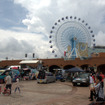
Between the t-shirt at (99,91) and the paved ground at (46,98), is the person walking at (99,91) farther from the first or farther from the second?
the paved ground at (46,98)

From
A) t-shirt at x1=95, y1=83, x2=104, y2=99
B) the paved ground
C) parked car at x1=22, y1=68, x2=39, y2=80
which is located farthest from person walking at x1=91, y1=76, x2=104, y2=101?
parked car at x1=22, y1=68, x2=39, y2=80

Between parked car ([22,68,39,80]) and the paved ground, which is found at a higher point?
parked car ([22,68,39,80])

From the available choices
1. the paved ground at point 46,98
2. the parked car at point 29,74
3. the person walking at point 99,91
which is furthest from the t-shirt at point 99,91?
the parked car at point 29,74

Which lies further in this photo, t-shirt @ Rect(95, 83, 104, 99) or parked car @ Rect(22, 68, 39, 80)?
parked car @ Rect(22, 68, 39, 80)

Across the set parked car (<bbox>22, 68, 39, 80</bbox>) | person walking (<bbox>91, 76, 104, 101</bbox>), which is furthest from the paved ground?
parked car (<bbox>22, 68, 39, 80</bbox>)

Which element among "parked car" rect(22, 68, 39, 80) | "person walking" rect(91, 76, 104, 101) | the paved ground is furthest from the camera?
"parked car" rect(22, 68, 39, 80)

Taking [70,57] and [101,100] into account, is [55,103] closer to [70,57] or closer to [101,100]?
[101,100]

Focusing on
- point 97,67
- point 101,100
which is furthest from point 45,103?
point 97,67

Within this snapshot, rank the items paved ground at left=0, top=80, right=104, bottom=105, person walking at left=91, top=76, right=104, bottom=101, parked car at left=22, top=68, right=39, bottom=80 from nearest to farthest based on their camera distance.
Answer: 1. person walking at left=91, top=76, right=104, bottom=101
2. paved ground at left=0, top=80, right=104, bottom=105
3. parked car at left=22, top=68, right=39, bottom=80

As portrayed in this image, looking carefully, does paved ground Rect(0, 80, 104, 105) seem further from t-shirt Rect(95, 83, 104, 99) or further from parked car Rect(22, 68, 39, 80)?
parked car Rect(22, 68, 39, 80)

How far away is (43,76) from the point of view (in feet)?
57.5

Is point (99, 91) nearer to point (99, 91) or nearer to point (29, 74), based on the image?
point (99, 91)

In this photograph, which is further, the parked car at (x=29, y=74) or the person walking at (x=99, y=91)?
the parked car at (x=29, y=74)

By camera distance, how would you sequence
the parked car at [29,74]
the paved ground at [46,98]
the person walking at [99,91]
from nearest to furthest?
the person walking at [99,91], the paved ground at [46,98], the parked car at [29,74]
